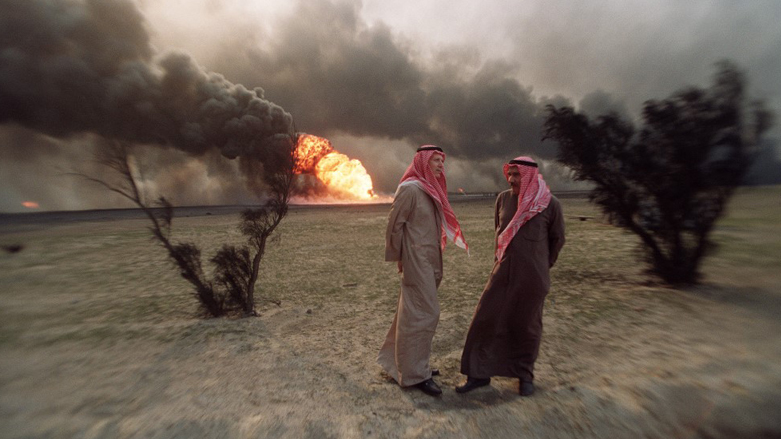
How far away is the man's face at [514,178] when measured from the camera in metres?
3.38

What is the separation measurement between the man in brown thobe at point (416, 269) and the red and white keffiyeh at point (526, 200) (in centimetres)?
50

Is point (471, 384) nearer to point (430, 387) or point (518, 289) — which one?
point (430, 387)

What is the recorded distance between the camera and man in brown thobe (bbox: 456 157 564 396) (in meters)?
3.19

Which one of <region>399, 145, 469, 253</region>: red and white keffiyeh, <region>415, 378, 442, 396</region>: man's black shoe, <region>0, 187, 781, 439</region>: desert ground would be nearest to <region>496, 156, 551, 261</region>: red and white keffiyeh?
<region>399, 145, 469, 253</region>: red and white keffiyeh

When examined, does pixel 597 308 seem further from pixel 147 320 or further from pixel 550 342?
pixel 147 320

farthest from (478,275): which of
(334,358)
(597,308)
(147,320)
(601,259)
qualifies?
(147,320)

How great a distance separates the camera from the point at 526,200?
10.5 ft

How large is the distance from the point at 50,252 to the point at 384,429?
15575 millimetres

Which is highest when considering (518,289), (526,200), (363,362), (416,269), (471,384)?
(526,200)

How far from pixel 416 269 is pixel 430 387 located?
3.61 ft

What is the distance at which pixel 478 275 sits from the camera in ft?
29.8

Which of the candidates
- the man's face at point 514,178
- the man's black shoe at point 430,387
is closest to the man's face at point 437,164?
the man's face at point 514,178

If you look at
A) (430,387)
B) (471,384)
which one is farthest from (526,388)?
(430,387)

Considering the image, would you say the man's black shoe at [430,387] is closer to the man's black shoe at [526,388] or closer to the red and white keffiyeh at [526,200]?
the man's black shoe at [526,388]
